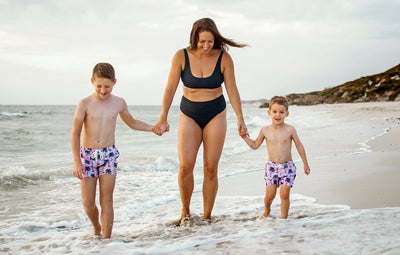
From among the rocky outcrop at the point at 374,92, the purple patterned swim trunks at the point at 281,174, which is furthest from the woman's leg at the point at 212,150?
the rocky outcrop at the point at 374,92

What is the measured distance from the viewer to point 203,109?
384 centimetres

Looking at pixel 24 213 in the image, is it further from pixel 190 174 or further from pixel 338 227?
pixel 338 227

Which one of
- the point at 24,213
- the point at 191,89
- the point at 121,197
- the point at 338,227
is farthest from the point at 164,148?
the point at 338,227

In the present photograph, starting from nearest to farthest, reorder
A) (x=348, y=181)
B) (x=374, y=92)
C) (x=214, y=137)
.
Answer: (x=214, y=137) < (x=348, y=181) < (x=374, y=92)

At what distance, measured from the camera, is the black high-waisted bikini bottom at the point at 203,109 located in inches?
151

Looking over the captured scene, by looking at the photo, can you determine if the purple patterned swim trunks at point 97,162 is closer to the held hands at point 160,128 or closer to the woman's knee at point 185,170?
the held hands at point 160,128

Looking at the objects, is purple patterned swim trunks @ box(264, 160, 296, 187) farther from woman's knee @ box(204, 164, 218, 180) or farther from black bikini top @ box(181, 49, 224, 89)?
black bikini top @ box(181, 49, 224, 89)

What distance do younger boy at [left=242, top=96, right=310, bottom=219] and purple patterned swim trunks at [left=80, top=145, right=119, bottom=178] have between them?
1514mm

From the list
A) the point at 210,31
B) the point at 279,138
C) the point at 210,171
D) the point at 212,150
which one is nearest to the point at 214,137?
the point at 212,150

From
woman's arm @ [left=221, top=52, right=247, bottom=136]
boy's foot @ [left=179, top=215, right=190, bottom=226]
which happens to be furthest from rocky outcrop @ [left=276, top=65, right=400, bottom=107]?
boy's foot @ [left=179, top=215, right=190, bottom=226]

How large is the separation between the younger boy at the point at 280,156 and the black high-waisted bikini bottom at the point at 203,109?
1.57ft

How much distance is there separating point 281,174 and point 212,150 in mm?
773

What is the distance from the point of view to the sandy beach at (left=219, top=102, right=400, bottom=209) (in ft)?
14.6

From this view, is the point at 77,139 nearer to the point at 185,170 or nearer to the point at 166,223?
the point at 185,170
